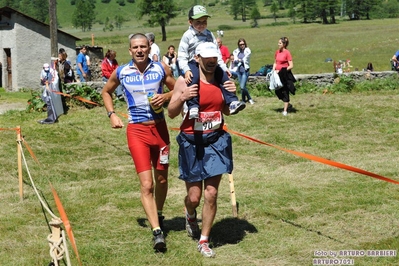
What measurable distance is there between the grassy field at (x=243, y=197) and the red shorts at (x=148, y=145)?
2.77ft

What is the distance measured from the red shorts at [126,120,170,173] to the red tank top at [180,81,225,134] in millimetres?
548

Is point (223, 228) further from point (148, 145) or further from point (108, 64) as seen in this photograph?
point (108, 64)

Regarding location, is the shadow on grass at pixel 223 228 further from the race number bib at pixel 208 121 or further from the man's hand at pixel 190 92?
the man's hand at pixel 190 92

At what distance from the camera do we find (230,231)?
6.77 meters

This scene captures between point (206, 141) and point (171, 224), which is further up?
point (206, 141)

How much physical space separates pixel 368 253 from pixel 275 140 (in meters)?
6.54

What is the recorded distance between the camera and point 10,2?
19350 centimetres

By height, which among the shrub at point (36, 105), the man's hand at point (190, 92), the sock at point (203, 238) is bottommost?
the sock at point (203, 238)

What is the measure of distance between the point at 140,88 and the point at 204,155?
3.44ft

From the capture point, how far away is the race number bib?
5883 mm

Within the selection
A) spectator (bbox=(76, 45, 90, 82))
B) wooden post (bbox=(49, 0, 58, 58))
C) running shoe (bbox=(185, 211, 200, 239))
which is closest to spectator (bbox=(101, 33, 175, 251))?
running shoe (bbox=(185, 211, 200, 239))

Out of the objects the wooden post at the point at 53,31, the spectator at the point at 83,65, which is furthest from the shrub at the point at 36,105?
the spectator at the point at 83,65

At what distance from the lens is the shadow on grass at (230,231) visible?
6.47m

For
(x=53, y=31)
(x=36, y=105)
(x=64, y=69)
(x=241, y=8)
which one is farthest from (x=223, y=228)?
(x=241, y=8)
